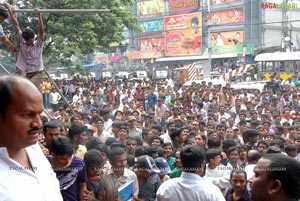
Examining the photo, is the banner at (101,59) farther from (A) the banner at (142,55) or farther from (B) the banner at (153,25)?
(B) the banner at (153,25)

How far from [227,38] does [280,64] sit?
41.8 feet

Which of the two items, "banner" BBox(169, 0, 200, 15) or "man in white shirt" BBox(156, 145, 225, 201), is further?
"banner" BBox(169, 0, 200, 15)

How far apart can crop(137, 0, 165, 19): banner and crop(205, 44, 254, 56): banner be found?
7.78 metres

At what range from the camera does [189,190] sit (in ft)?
9.89

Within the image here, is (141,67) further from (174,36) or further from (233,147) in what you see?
(233,147)

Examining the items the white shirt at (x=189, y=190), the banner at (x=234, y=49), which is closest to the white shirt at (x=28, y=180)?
the white shirt at (x=189, y=190)

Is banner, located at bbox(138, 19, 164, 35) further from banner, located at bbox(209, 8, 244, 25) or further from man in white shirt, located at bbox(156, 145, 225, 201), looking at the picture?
man in white shirt, located at bbox(156, 145, 225, 201)

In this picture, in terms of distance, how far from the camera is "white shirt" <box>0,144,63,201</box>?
1456 mm

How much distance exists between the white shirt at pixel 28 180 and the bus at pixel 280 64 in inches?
758

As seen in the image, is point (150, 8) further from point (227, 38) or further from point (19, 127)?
point (19, 127)

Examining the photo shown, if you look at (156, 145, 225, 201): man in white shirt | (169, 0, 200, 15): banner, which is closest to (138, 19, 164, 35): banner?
(169, 0, 200, 15): banner

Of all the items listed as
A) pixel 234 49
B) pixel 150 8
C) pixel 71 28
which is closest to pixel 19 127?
pixel 71 28

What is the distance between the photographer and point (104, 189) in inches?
126

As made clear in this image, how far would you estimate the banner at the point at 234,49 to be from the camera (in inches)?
1223
